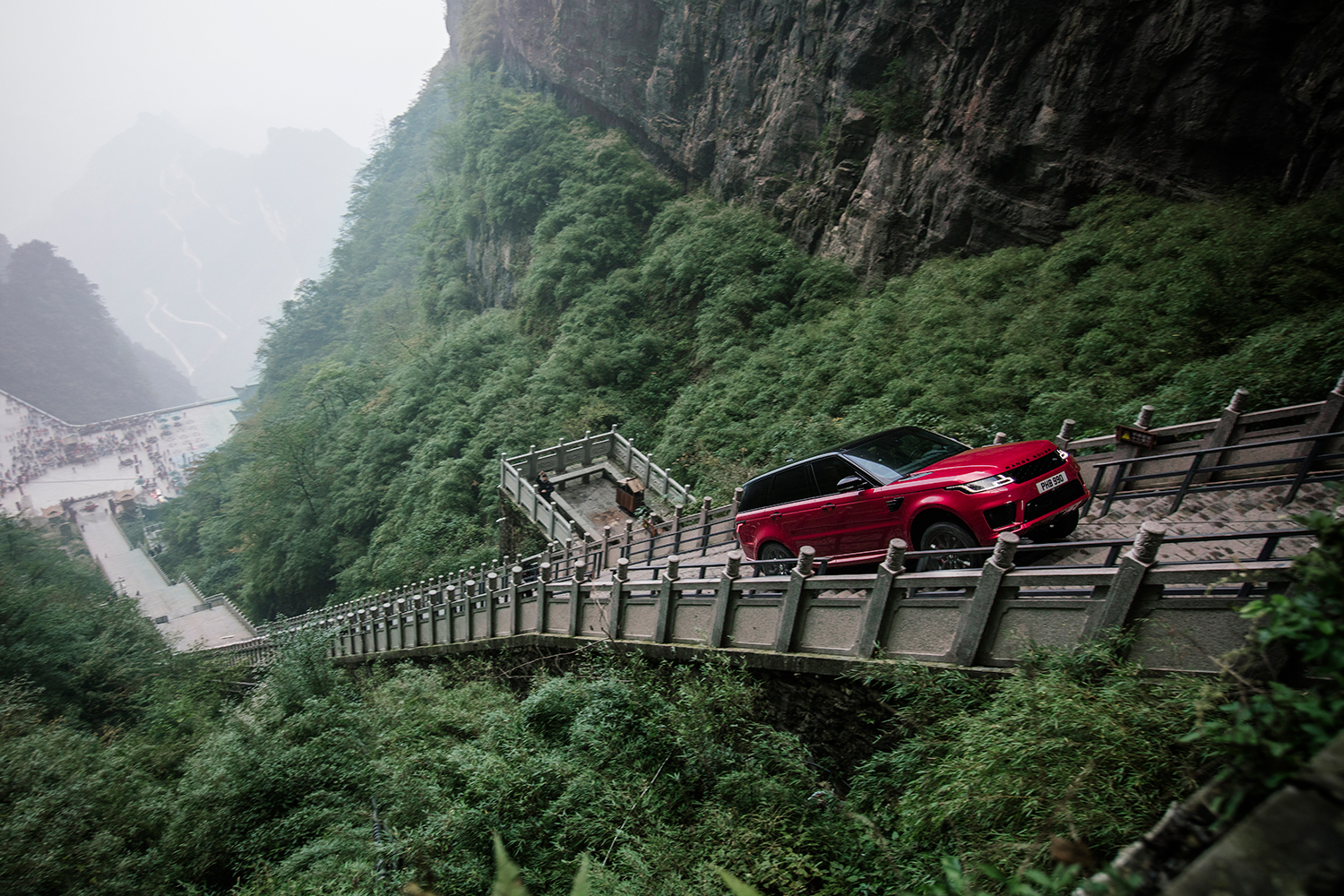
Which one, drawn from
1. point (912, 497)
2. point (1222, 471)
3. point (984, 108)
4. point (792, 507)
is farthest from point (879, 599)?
point (984, 108)

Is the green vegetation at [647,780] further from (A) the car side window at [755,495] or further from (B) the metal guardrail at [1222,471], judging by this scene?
(B) the metal guardrail at [1222,471]

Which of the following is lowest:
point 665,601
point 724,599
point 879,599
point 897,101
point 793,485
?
point 665,601

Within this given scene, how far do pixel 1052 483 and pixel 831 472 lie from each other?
2.37 metres

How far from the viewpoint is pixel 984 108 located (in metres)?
16.8

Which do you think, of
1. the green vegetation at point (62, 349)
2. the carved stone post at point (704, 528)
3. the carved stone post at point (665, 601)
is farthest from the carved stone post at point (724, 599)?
the green vegetation at point (62, 349)

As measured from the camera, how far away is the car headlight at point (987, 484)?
6051mm

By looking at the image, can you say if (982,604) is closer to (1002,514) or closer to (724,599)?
(1002,514)

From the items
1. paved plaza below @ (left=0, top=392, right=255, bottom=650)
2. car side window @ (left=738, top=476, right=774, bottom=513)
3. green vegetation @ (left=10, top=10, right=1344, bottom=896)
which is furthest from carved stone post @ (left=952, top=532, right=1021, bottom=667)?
paved plaza below @ (left=0, top=392, right=255, bottom=650)

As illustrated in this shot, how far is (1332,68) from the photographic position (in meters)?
11.6

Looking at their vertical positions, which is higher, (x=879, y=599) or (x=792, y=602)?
(x=879, y=599)

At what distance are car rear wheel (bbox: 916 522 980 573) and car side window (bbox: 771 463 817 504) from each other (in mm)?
1623

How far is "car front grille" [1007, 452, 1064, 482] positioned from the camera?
6098 millimetres

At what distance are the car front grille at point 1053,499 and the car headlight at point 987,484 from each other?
1.00 feet

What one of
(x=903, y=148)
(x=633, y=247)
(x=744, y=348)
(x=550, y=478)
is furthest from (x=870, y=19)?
(x=550, y=478)
